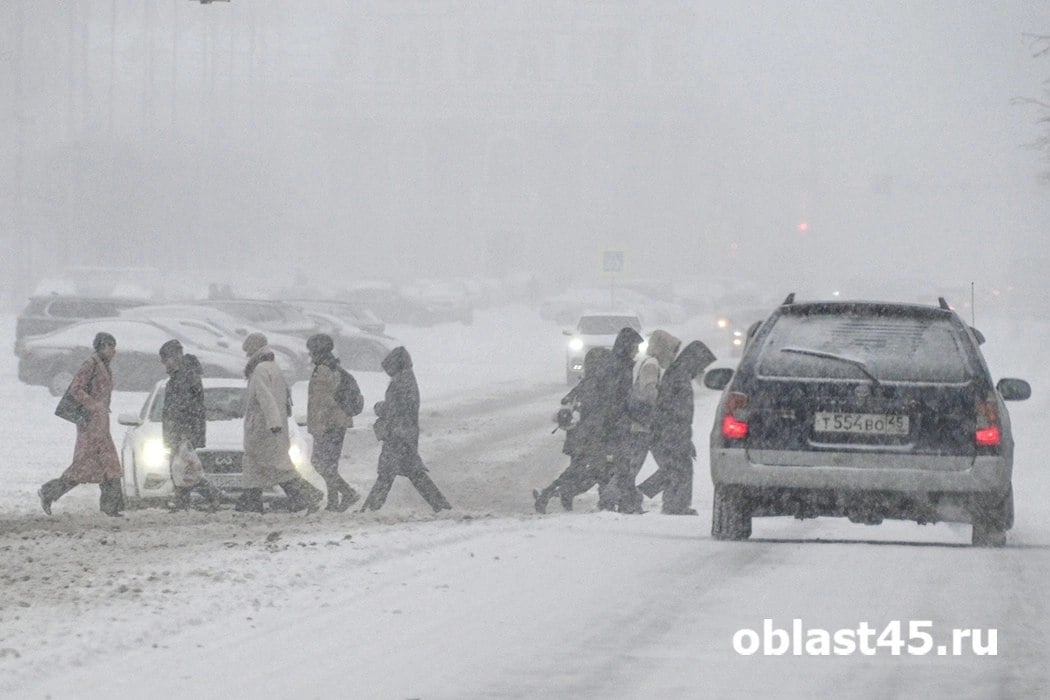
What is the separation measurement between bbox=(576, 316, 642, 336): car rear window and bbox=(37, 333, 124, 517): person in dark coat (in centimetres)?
2317

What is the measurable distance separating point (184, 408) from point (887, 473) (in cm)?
632

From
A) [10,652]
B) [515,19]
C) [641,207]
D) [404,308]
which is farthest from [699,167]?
[10,652]

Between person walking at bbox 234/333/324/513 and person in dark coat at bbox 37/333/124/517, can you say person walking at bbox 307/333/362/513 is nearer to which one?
person walking at bbox 234/333/324/513

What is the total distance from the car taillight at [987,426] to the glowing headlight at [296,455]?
682 cm

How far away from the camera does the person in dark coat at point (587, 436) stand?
14445 millimetres

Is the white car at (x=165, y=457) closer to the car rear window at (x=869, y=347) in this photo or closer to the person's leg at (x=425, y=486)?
the person's leg at (x=425, y=486)

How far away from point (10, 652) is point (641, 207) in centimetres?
10455

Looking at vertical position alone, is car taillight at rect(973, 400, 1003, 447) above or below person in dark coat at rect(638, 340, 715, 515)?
above

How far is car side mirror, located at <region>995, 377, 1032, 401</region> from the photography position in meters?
11.2

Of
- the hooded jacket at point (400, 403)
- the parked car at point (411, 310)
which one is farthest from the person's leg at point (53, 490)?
the parked car at point (411, 310)

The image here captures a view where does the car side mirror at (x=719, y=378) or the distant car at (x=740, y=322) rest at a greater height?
the car side mirror at (x=719, y=378)

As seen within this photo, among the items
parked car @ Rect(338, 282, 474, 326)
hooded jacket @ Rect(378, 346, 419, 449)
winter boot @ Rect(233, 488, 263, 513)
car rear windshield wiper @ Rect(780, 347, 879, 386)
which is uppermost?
car rear windshield wiper @ Rect(780, 347, 879, 386)

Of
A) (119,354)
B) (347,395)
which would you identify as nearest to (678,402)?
(347,395)

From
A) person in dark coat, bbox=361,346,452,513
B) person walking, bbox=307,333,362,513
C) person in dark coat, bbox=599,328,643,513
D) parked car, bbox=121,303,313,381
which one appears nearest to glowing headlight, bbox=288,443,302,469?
person walking, bbox=307,333,362,513
